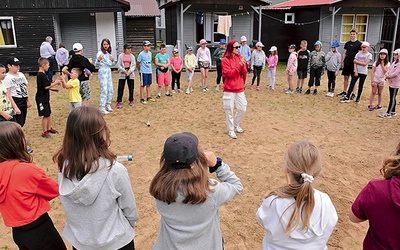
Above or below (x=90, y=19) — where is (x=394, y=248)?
below

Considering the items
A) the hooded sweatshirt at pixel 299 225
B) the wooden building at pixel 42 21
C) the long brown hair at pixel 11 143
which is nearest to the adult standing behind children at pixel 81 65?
the long brown hair at pixel 11 143

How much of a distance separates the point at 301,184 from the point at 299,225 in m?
0.25

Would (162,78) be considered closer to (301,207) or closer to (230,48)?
(230,48)

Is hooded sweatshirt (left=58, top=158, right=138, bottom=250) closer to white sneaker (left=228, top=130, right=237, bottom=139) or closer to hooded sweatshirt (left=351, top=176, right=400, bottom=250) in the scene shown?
hooded sweatshirt (left=351, top=176, right=400, bottom=250)

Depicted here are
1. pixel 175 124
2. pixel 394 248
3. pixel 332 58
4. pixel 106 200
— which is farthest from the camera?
pixel 332 58

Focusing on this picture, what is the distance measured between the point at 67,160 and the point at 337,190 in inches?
150

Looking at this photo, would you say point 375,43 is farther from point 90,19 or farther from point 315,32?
point 90,19

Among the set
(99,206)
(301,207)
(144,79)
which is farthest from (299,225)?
(144,79)

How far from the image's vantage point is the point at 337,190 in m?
4.85

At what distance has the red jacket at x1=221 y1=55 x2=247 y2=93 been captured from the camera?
662 centimetres

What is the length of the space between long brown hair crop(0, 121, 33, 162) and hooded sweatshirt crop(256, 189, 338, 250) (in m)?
1.74

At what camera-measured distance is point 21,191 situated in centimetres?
246

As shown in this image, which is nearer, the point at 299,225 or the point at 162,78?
the point at 299,225

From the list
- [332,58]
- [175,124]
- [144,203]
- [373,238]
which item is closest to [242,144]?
[175,124]
